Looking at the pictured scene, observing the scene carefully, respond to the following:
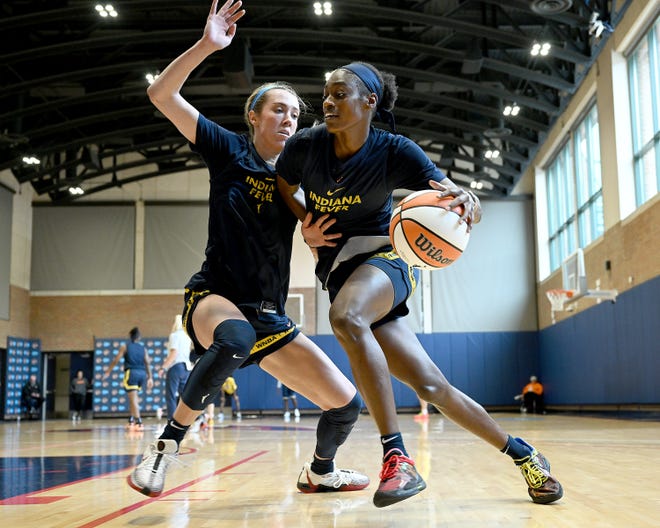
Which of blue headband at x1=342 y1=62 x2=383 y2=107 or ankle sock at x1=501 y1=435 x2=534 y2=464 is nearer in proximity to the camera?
ankle sock at x1=501 y1=435 x2=534 y2=464

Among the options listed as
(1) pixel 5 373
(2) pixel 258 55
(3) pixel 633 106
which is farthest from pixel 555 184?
(1) pixel 5 373

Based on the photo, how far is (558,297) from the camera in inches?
802

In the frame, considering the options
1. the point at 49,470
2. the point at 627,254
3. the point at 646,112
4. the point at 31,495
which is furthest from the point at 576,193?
the point at 31,495

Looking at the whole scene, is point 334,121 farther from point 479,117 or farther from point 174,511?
point 479,117

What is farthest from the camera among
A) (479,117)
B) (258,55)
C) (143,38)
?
(479,117)

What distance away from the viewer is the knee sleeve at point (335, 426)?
359 cm

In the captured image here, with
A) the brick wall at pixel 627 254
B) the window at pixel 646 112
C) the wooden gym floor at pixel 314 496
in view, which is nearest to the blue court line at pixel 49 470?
the wooden gym floor at pixel 314 496

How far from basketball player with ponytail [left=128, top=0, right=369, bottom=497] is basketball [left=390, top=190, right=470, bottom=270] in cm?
64

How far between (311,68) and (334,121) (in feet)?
53.2

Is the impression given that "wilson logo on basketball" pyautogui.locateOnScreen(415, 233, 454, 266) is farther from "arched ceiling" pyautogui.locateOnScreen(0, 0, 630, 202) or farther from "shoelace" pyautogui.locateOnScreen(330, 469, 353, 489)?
"arched ceiling" pyautogui.locateOnScreen(0, 0, 630, 202)

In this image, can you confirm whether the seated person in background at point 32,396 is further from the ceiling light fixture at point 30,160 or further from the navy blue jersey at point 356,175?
the navy blue jersey at point 356,175

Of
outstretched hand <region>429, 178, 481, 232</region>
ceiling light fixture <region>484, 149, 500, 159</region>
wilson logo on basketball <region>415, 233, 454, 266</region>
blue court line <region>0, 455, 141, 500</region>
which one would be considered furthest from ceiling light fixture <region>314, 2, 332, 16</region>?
wilson logo on basketball <region>415, 233, 454, 266</region>

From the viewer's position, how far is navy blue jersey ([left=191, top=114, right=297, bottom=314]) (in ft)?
11.2

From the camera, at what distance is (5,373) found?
23109 millimetres
